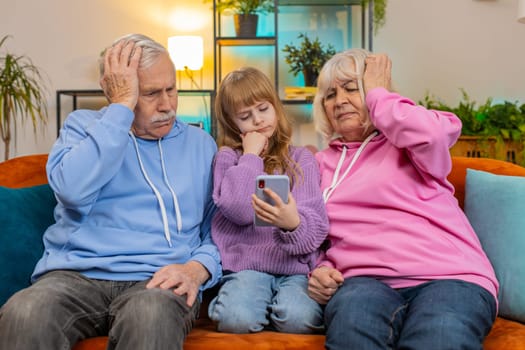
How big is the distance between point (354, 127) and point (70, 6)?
335cm

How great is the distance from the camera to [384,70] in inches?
72.0

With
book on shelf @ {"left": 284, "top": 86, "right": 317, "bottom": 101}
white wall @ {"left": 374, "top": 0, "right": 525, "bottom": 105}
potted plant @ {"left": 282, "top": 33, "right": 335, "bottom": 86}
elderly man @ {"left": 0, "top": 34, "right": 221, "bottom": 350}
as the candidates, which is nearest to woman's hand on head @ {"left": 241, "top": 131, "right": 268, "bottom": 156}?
elderly man @ {"left": 0, "top": 34, "right": 221, "bottom": 350}

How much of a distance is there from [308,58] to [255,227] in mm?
2884

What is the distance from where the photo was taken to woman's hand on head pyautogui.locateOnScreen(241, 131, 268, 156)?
183 cm

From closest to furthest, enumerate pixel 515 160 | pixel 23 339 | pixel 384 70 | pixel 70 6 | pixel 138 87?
1. pixel 23 339
2. pixel 138 87
3. pixel 384 70
4. pixel 515 160
5. pixel 70 6

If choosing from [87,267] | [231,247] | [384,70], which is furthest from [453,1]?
[87,267]

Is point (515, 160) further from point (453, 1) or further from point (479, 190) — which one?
point (479, 190)

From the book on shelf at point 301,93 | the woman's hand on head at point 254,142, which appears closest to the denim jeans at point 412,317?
the woman's hand on head at point 254,142

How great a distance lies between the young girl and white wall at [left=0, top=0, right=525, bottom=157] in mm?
2968

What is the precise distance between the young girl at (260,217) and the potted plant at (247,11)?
2615mm

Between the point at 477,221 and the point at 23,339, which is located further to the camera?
the point at 477,221

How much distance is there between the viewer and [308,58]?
4465mm

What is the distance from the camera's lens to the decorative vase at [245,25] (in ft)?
14.6

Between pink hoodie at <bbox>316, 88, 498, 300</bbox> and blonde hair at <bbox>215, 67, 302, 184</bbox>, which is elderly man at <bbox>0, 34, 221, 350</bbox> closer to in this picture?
blonde hair at <bbox>215, 67, 302, 184</bbox>
